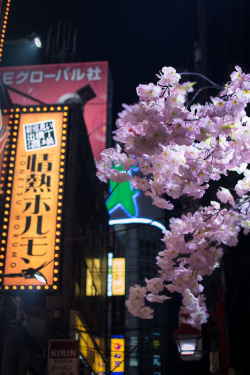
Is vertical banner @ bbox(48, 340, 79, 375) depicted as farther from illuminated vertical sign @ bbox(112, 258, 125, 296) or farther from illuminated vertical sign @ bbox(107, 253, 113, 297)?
illuminated vertical sign @ bbox(107, 253, 113, 297)

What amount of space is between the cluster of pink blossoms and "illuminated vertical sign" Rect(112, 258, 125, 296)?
83.8 ft

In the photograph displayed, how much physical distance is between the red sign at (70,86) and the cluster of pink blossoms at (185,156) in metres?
23.8

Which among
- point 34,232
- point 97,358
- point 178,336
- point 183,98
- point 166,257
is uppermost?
point 183,98

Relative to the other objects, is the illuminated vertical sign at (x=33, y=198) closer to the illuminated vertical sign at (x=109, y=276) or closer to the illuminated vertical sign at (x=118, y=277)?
the illuminated vertical sign at (x=118, y=277)

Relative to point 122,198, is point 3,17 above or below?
below

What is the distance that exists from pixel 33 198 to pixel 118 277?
82.8ft

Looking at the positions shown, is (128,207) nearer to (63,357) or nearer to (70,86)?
(70,86)

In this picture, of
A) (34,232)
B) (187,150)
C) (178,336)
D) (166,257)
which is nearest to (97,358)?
(178,336)

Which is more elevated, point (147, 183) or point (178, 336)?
point (147, 183)

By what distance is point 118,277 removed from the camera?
119 ft

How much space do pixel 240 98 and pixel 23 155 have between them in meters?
7.93

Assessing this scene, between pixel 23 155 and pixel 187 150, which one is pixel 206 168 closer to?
pixel 187 150

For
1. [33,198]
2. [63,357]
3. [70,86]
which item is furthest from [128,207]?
[33,198]

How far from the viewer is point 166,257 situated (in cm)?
866
